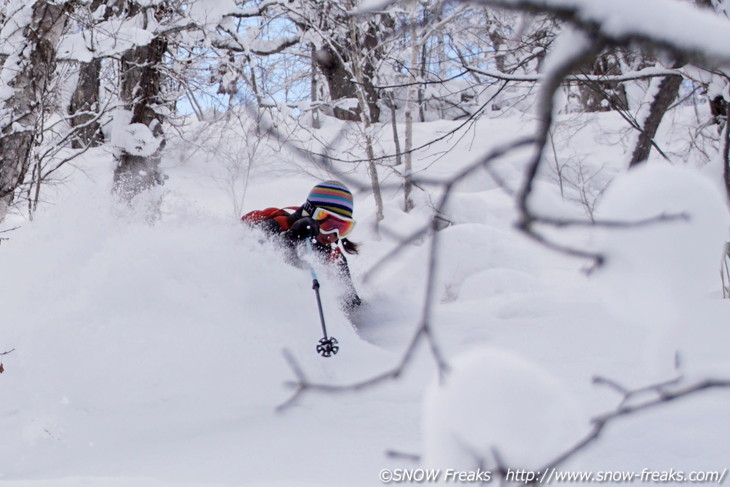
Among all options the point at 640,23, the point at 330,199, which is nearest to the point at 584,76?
the point at 330,199

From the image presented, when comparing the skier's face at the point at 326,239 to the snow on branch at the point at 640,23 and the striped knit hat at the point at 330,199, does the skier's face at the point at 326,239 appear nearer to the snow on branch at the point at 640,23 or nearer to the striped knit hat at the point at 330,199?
the striped knit hat at the point at 330,199

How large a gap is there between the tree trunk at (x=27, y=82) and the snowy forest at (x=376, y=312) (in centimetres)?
2

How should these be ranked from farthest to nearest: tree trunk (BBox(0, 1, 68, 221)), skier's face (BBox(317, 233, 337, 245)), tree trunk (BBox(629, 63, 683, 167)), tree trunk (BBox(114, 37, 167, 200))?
tree trunk (BBox(114, 37, 167, 200)), skier's face (BBox(317, 233, 337, 245)), tree trunk (BBox(0, 1, 68, 221)), tree trunk (BBox(629, 63, 683, 167))

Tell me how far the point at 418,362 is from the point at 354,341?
63 centimetres

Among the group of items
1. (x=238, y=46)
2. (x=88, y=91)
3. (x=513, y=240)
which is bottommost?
(x=513, y=240)

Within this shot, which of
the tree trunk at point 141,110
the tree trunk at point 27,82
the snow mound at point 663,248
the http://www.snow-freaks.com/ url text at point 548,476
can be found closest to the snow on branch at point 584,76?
the http://www.snow-freaks.com/ url text at point 548,476

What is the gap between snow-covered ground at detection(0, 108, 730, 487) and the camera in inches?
28.5

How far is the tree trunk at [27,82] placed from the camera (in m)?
4.79

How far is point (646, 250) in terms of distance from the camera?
0.65 m

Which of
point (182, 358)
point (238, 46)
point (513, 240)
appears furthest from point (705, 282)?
point (513, 240)

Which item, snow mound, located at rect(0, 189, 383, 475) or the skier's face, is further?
the skier's face

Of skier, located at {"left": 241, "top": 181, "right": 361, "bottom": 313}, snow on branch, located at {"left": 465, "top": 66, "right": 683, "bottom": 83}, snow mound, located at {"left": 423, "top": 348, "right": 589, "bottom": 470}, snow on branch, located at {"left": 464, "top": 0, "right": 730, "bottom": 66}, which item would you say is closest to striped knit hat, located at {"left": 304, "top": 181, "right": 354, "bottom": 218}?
skier, located at {"left": 241, "top": 181, "right": 361, "bottom": 313}

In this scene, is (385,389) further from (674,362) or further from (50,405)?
(674,362)

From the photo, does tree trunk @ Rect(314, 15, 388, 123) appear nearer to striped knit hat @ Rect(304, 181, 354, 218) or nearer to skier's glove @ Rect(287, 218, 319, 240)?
striped knit hat @ Rect(304, 181, 354, 218)
